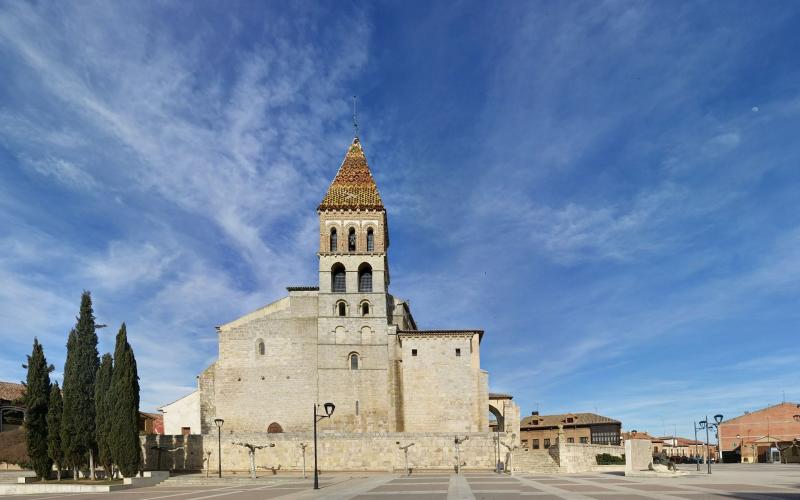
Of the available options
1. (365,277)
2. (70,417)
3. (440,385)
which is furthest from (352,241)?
(70,417)

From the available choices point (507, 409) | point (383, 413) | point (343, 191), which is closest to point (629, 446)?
point (507, 409)

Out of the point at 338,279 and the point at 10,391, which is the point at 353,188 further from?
the point at 10,391

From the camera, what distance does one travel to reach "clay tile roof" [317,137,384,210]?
161 ft

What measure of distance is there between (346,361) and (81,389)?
18475mm

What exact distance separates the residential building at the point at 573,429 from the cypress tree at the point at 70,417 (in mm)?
49297

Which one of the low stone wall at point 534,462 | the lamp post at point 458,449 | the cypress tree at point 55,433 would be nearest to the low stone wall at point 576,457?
the low stone wall at point 534,462

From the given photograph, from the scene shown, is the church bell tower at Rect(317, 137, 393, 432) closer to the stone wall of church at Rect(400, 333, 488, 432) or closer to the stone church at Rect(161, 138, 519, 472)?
the stone church at Rect(161, 138, 519, 472)

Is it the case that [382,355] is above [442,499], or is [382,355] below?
above

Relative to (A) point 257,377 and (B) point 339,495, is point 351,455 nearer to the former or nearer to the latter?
(A) point 257,377

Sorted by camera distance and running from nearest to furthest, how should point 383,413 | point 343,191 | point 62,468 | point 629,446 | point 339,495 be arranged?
point 339,495, point 629,446, point 62,468, point 383,413, point 343,191

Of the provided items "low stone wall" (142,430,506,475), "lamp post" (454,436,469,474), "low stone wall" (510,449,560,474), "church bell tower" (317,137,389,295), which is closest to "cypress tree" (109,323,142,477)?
"low stone wall" (142,430,506,475)

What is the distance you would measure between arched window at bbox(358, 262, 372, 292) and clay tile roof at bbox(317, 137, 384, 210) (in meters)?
4.66

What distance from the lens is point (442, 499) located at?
18.9m

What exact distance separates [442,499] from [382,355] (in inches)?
1099
